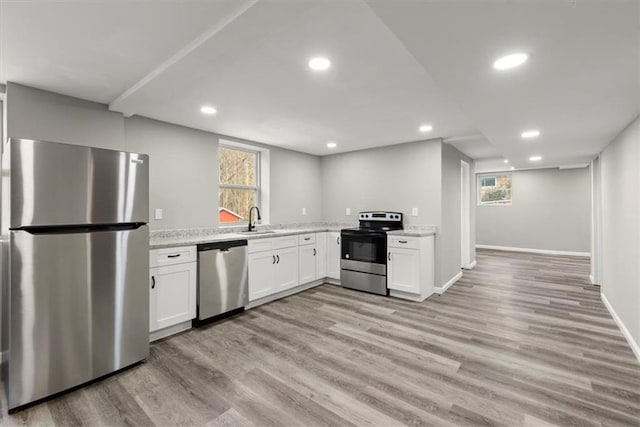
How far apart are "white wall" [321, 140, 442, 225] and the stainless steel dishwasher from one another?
2336 mm

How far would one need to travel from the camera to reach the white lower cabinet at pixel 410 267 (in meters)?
3.90

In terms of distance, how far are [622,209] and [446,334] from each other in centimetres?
221

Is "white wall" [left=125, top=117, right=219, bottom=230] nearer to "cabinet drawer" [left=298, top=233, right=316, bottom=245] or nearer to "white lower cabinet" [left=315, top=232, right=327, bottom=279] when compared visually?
"cabinet drawer" [left=298, top=233, right=316, bottom=245]

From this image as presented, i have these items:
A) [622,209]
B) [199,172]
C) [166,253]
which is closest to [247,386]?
[166,253]

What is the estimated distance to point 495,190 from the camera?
8.48m

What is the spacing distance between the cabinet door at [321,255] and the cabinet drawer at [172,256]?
212 cm

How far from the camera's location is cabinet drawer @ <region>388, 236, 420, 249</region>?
3914mm

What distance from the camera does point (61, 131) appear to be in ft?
8.30

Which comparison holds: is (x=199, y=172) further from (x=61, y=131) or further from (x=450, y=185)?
(x=450, y=185)

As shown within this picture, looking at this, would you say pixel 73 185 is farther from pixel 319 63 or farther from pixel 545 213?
pixel 545 213

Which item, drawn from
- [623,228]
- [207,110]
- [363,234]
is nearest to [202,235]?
[207,110]

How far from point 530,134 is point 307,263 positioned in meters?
3.30

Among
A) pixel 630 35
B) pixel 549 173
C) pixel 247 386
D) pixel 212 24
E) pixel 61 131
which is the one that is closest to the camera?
pixel 630 35

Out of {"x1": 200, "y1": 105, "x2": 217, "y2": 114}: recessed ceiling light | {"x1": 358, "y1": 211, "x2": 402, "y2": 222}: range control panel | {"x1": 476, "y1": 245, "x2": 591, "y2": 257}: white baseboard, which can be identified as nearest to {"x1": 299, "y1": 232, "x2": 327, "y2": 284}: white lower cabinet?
{"x1": 358, "y1": 211, "x2": 402, "y2": 222}: range control panel
